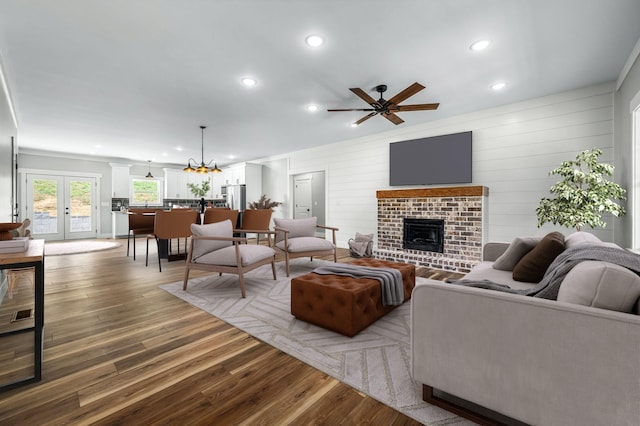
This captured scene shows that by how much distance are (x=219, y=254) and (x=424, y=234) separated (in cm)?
354

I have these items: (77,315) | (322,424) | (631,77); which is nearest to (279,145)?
(77,315)

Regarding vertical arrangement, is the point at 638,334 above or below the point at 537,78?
below

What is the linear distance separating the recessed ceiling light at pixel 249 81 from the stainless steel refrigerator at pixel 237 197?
526 centimetres

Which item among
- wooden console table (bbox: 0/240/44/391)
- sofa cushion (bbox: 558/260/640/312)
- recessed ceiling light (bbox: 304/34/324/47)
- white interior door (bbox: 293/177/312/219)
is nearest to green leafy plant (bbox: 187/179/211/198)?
white interior door (bbox: 293/177/312/219)

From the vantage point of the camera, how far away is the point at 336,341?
81.2 inches

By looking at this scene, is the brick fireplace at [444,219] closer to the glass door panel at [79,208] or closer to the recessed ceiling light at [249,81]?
the recessed ceiling light at [249,81]

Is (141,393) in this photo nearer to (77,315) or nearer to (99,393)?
(99,393)

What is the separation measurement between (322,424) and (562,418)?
0.95 m

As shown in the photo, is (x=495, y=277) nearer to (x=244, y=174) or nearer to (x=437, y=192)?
(x=437, y=192)

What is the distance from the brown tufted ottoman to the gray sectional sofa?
761 millimetres

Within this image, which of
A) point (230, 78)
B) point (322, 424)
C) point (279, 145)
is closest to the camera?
point (322, 424)

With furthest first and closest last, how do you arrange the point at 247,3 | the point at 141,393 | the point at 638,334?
the point at 247,3 → the point at 141,393 → the point at 638,334

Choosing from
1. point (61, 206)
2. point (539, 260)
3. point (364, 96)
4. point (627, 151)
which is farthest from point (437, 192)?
point (61, 206)

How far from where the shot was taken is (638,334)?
0.92 m
